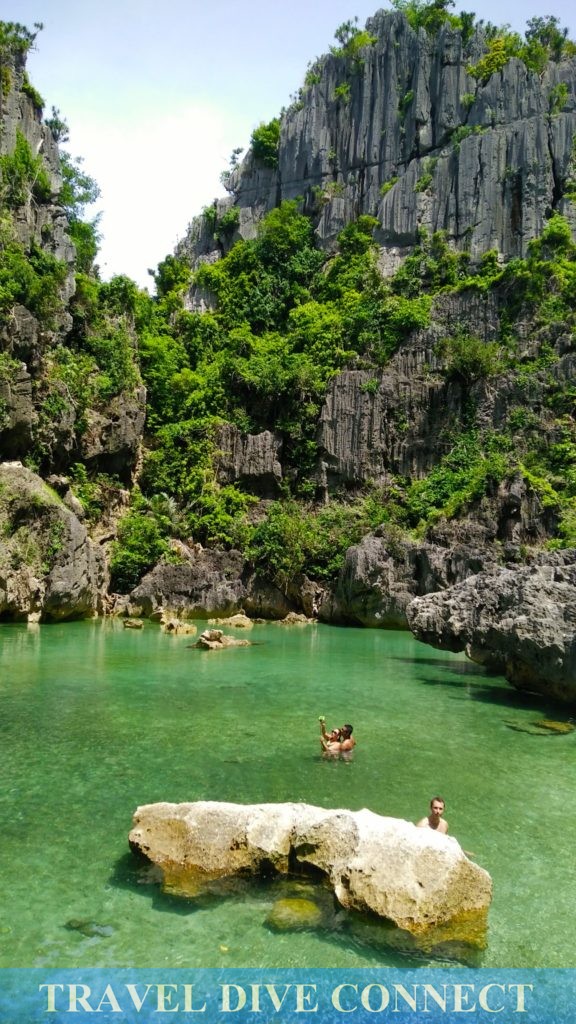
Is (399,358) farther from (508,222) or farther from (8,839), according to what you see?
(8,839)

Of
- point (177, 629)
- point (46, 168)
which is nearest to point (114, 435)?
point (177, 629)

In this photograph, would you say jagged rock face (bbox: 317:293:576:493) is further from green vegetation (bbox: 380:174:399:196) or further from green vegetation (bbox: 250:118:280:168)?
green vegetation (bbox: 250:118:280:168)

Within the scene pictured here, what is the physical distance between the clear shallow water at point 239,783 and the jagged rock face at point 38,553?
788 cm

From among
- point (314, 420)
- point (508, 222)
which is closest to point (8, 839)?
point (314, 420)

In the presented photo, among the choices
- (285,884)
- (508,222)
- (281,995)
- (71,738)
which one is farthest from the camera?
(508,222)

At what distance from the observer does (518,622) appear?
45.1 feet

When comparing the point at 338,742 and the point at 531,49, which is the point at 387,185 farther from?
the point at 338,742

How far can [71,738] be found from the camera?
394 inches

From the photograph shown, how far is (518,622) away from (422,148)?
40.0 metres

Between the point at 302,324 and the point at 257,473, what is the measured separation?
35.7 feet

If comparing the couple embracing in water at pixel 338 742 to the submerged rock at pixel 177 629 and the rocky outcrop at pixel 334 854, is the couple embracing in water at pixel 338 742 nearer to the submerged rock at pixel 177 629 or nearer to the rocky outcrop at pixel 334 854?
the rocky outcrop at pixel 334 854

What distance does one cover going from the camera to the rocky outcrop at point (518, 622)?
518 inches

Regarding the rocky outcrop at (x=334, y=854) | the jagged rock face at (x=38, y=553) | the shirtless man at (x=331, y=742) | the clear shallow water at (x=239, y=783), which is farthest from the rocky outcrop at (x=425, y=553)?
the rocky outcrop at (x=334, y=854)

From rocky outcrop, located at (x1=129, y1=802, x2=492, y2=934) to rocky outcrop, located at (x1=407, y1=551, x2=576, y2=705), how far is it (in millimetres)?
8454
